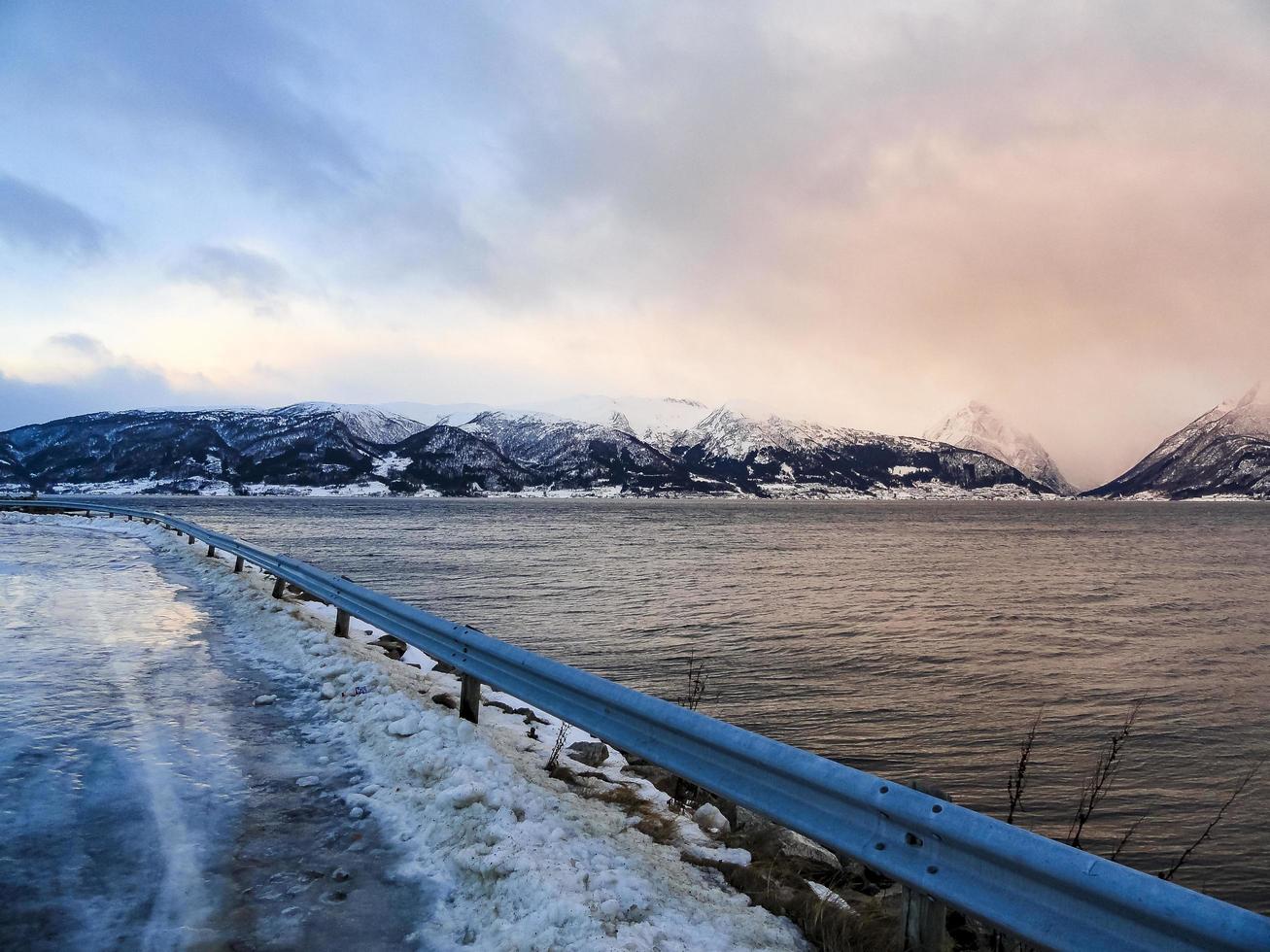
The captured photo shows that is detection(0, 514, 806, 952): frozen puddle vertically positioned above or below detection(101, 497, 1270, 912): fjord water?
above

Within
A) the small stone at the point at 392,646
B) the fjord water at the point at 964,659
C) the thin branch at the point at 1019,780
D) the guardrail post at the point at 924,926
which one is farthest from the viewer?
the small stone at the point at 392,646

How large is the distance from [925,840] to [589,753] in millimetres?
4801

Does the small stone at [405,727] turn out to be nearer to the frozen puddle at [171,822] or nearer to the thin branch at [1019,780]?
the frozen puddle at [171,822]

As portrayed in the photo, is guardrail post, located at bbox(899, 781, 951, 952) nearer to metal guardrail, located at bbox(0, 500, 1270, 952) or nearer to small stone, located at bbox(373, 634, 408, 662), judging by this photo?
metal guardrail, located at bbox(0, 500, 1270, 952)

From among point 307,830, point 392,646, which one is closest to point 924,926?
point 307,830

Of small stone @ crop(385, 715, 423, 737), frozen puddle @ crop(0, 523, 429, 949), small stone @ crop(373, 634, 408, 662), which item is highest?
small stone @ crop(385, 715, 423, 737)

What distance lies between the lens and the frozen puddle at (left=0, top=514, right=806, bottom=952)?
3.71 m

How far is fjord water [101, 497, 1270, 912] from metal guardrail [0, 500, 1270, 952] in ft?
21.4

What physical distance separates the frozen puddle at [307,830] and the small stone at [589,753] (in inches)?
6.6

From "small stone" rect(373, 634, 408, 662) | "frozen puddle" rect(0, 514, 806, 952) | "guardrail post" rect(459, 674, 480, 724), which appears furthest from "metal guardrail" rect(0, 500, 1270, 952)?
"small stone" rect(373, 634, 408, 662)

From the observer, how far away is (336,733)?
6.81m

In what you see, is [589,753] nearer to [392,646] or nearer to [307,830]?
[307,830]

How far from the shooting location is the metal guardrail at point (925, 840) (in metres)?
2.51

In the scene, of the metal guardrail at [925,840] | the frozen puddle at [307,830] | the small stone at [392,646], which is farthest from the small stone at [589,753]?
the small stone at [392,646]
